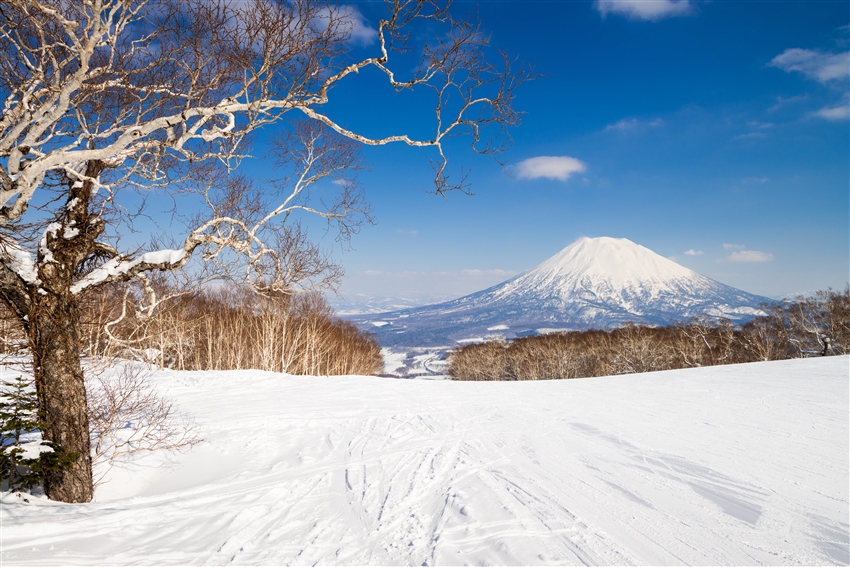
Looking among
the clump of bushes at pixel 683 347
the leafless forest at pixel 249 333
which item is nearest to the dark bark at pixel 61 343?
the leafless forest at pixel 249 333

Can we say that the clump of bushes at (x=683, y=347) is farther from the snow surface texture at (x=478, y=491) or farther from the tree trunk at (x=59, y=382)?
the tree trunk at (x=59, y=382)

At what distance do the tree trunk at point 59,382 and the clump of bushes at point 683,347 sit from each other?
38053mm

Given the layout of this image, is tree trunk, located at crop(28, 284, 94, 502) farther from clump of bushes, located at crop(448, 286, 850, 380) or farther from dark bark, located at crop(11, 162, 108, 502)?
clump of bushes, located at crop(448, 286, 850, 380)

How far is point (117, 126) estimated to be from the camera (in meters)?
4.60

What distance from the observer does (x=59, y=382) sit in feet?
14.0

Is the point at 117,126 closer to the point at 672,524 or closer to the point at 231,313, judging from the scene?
the point at 672,524

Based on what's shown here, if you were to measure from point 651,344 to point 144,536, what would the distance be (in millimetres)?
46277

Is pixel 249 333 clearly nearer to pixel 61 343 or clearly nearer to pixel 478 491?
pixel 61 343

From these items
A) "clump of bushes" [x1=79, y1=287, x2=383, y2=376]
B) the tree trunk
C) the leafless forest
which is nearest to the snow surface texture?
the tree trunk

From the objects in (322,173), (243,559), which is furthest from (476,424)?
(322,173)

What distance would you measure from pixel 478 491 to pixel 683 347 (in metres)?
41.8

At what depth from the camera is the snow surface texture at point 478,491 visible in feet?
11.0

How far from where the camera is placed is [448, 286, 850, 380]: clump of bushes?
30812 millimetres

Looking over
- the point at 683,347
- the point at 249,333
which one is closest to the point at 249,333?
the point at 249,333
